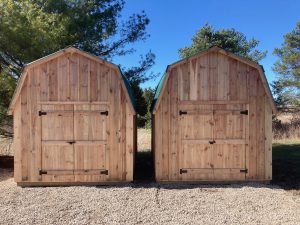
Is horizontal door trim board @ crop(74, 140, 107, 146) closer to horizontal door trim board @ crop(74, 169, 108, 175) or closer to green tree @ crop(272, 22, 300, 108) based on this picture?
horizontal door trim board @ crop(74, 169, 108, 175)

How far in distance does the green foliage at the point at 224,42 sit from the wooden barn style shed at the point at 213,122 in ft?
51.5

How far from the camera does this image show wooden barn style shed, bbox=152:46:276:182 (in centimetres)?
775

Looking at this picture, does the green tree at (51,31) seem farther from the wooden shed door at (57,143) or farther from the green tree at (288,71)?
the green tree at (288,71)

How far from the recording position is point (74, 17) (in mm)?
11570

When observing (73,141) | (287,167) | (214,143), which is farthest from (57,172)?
(287,167)

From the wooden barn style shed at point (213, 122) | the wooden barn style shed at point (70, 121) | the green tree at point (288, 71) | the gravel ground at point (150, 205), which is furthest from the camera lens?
the green tree at point (288, 71)

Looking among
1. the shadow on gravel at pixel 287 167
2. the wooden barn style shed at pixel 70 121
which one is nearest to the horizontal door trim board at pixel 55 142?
the wooden barn style shed at pixel 70 121

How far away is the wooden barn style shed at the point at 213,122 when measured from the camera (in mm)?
7750

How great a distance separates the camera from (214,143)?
7.78 metres

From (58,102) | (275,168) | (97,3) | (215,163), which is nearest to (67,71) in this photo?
(58,102)

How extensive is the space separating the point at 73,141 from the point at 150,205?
2.66 meters

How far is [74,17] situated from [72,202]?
24.9 feet

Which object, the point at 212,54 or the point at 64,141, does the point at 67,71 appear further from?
the point at 212,54

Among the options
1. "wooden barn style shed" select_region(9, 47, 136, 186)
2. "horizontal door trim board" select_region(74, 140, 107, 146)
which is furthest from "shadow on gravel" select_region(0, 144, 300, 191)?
"horizontal door trim board" select_region(74, 140, 107, 146)
